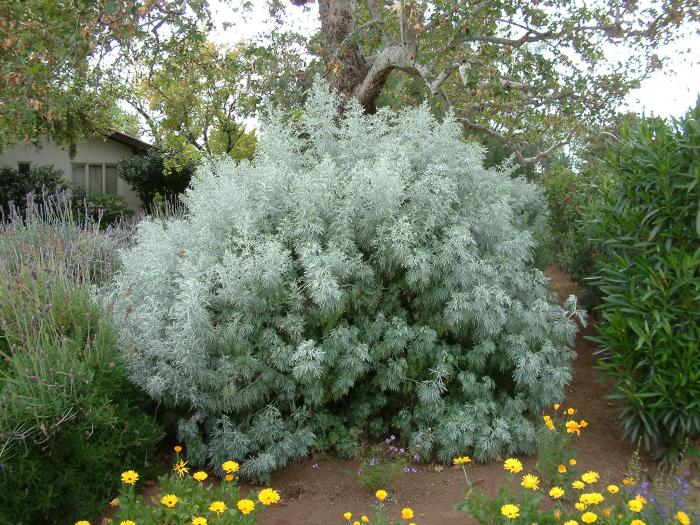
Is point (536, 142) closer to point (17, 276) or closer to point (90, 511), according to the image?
point (17, 276)

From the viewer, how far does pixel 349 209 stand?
14.9ft

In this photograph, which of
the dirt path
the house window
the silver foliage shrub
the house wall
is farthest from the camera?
the house window

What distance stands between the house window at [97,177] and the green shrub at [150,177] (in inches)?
52.1

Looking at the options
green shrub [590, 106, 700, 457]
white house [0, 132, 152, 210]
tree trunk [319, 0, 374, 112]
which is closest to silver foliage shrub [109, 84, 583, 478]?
green shrub [590, 106, 700, 457]

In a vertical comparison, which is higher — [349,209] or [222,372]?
[349,209]

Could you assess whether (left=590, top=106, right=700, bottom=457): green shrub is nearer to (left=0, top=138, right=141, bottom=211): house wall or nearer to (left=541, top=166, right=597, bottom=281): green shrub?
(left=541, top=166, right=597, bottom=281): green shrub

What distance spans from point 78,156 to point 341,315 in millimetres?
19394

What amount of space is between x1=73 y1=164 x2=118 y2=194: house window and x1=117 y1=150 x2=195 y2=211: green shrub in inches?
52.1

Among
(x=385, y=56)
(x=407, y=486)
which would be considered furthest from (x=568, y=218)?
(x=407, y=486)

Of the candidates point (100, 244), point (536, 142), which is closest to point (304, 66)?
point (536, 142)

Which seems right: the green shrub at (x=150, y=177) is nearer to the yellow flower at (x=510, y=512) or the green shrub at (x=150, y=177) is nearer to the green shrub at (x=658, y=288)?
the green shrub at (x=658, y=288)

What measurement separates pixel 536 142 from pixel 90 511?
8308 millimetres

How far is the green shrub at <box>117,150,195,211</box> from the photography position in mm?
20453

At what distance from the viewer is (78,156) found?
69.9 feet
